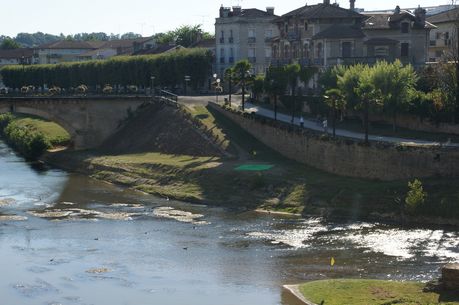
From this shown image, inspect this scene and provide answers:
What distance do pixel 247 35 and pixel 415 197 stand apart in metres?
80.2

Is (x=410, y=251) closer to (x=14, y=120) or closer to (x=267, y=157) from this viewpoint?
(x=267, y=157)

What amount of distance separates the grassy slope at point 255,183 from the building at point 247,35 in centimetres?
3865

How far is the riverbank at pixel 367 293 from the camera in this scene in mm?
48438

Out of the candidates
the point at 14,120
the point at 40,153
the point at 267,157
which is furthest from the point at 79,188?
the point at 14,120

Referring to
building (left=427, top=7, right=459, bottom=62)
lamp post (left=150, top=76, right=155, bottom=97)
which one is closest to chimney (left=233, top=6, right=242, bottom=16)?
lamp post (left=150, top=76, right=155, bottom=97)

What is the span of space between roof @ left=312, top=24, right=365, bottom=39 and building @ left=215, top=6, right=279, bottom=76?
33817 mm

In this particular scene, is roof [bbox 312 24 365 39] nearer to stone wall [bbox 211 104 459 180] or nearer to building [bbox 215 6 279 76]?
stone wall [bbox 211 104 459 180]

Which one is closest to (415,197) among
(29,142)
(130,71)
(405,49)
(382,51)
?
(382,51)

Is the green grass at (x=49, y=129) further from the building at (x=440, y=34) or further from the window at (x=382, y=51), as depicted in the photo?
the building at (x=440, y=34)

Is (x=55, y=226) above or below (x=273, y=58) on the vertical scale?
below

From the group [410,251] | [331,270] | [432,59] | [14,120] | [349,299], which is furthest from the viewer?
[14,120]

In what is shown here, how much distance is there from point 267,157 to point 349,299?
46.0 m

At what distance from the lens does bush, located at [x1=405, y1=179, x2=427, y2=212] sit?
235 feet

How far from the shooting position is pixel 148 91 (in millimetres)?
134250
